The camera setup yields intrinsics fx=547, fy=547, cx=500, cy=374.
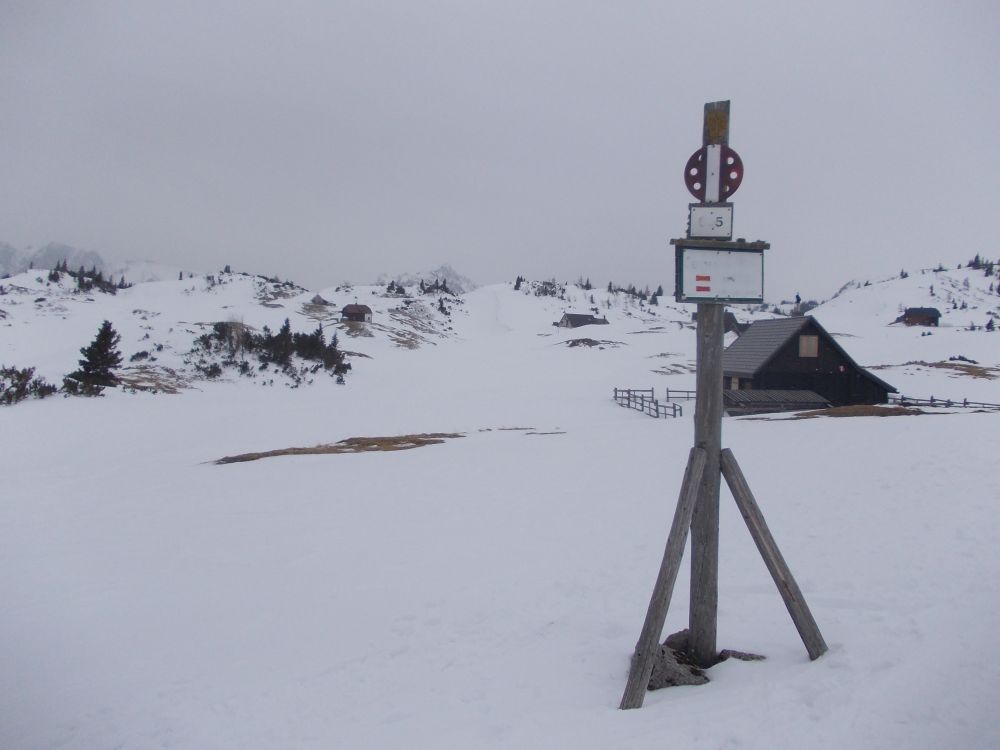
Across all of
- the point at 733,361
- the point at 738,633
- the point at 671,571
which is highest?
the point at 733,361

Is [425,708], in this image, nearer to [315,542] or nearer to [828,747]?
[828,747]

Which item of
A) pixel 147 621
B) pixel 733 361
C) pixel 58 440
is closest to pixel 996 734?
pixel 147 621

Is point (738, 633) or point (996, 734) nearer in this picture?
point (996, 734)

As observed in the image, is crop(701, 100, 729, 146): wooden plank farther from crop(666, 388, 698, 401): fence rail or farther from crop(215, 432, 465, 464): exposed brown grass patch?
crop(666, 388, 698, 401): fence rail

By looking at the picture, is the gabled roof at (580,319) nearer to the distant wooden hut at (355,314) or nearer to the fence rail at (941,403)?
the distant wooden hut at (355,314)

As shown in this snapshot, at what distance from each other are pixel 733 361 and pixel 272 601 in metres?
34.3

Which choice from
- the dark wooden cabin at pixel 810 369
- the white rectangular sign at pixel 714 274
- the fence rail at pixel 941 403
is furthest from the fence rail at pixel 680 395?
the white rectangular sign at pixel 714 274

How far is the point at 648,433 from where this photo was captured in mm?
21625

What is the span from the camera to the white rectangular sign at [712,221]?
5.53 m

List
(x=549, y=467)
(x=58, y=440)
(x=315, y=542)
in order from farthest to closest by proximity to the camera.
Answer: (x=58, y=440), (x=549, y=467), (x=315, y=542)

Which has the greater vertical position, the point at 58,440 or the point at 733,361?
the point at 733,361

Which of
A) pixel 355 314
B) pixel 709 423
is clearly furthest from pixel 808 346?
pixel 355 314

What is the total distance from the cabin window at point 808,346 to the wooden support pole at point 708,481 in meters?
31.8

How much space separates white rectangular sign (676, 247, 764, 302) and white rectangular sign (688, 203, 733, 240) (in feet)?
0.61
